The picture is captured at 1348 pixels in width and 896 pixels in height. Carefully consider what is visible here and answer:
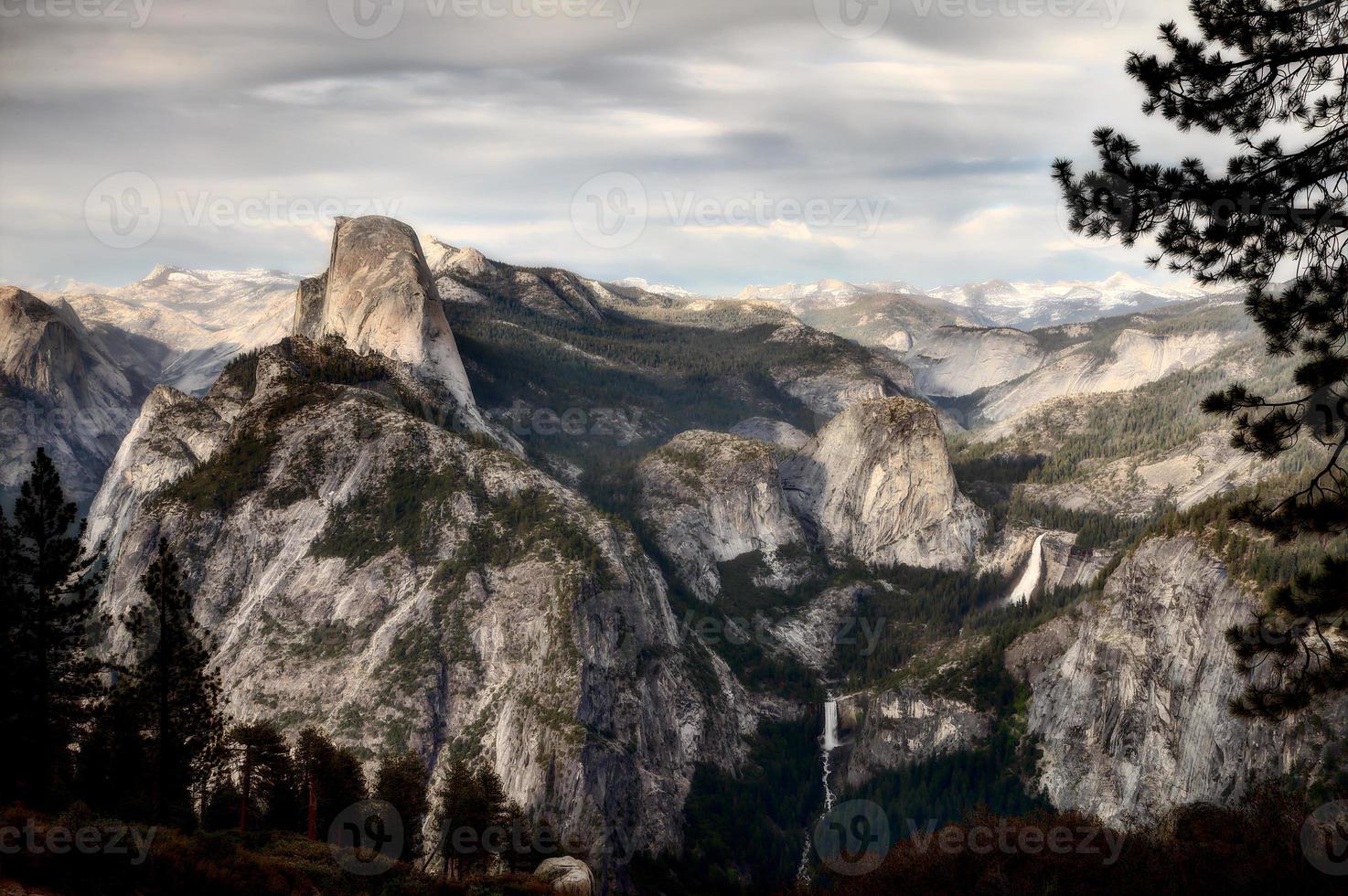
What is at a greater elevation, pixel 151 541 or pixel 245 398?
pixel 245 398

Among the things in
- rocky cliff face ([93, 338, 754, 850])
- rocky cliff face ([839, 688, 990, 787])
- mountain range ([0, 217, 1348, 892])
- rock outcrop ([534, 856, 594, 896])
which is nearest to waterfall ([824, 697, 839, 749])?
mountain range ([0, 217, 1348, 892])

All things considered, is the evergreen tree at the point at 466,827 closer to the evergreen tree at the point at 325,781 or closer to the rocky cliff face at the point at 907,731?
the evergreen tree at the point at 325,781

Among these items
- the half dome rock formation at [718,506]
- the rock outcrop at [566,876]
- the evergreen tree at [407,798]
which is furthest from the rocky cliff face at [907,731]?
the evergreen tree at [407,798]

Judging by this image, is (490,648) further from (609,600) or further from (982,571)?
(982,571)

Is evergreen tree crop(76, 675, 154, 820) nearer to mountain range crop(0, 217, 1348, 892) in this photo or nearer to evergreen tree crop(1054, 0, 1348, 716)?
mountain range crop(0, 217, 1348, 892)

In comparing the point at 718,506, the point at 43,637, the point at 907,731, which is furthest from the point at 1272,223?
the point at 718,506

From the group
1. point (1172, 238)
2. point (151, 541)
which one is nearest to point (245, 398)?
point (151, 541)

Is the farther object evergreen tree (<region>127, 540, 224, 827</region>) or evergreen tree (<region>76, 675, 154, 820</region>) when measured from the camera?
evergreen tree (<region>127, 540, 224, 827</region>)
